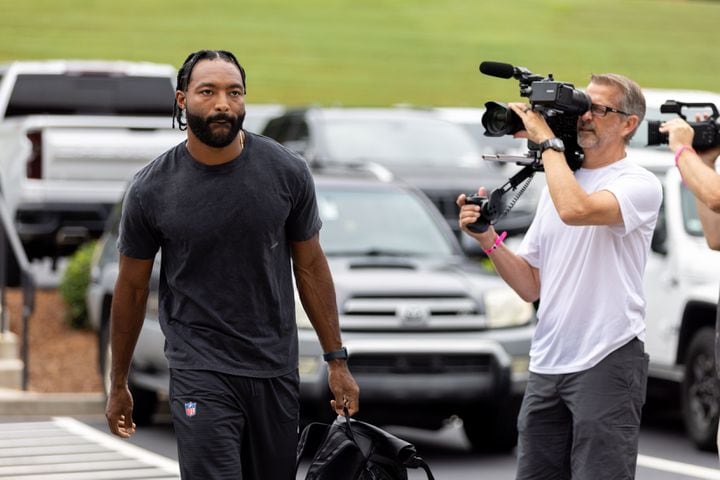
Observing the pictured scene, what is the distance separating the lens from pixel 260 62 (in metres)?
51.9

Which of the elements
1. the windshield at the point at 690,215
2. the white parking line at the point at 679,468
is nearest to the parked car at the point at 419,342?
the white parking line at the point at 679,468

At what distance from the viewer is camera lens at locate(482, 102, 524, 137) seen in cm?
574

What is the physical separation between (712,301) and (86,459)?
396 cm

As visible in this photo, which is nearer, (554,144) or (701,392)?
(554,144)

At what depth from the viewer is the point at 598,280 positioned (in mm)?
5727

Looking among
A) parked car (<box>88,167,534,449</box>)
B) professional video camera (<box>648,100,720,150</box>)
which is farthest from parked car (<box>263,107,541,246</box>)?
professional video camera (<box>648,100,720,150</box>)

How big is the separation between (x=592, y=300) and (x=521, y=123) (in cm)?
63

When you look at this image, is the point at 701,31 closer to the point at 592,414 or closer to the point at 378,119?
the point at 378,119

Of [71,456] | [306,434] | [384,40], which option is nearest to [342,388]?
[306,434]

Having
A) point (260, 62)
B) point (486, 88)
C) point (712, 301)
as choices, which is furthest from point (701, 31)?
point (712, 301)

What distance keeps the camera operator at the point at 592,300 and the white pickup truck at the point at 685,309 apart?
16.0ft

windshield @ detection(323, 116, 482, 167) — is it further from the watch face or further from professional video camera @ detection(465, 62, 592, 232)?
the watch face

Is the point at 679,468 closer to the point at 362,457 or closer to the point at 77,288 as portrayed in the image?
the point at 362,457

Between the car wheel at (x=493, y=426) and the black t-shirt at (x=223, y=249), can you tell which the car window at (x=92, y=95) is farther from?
the black t-shirt at (x=223, y=249)
